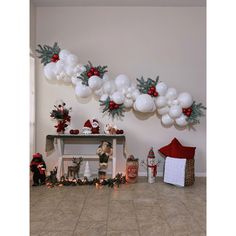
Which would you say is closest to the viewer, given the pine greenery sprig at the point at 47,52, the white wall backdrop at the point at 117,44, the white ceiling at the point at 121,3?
the pine greenery sprig at the point at 47,52

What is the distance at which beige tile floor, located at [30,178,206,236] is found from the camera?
2.32 meters

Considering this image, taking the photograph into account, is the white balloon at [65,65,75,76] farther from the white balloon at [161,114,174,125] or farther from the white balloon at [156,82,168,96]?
the white balloon at [161,114,174,125]

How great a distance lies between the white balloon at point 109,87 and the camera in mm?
4121

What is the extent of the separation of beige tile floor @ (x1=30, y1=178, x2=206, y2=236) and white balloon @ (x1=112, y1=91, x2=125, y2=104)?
116 centimetres

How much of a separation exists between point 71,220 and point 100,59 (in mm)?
2685

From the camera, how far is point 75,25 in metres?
4.55

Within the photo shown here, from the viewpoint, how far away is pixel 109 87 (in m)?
4.12

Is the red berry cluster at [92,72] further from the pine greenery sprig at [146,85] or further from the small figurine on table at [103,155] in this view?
the small figurine on table at [103,155]

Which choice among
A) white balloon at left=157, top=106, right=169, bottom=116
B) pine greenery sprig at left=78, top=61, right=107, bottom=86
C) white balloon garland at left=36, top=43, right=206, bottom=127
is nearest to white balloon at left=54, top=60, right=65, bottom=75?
white balloon garland at left=36, top=43, right=206, bottom=127

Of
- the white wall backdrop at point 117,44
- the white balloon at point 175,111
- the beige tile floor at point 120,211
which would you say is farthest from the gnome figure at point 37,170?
the white balloon at point 175,111

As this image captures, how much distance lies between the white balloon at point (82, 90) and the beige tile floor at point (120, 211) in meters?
1.29
